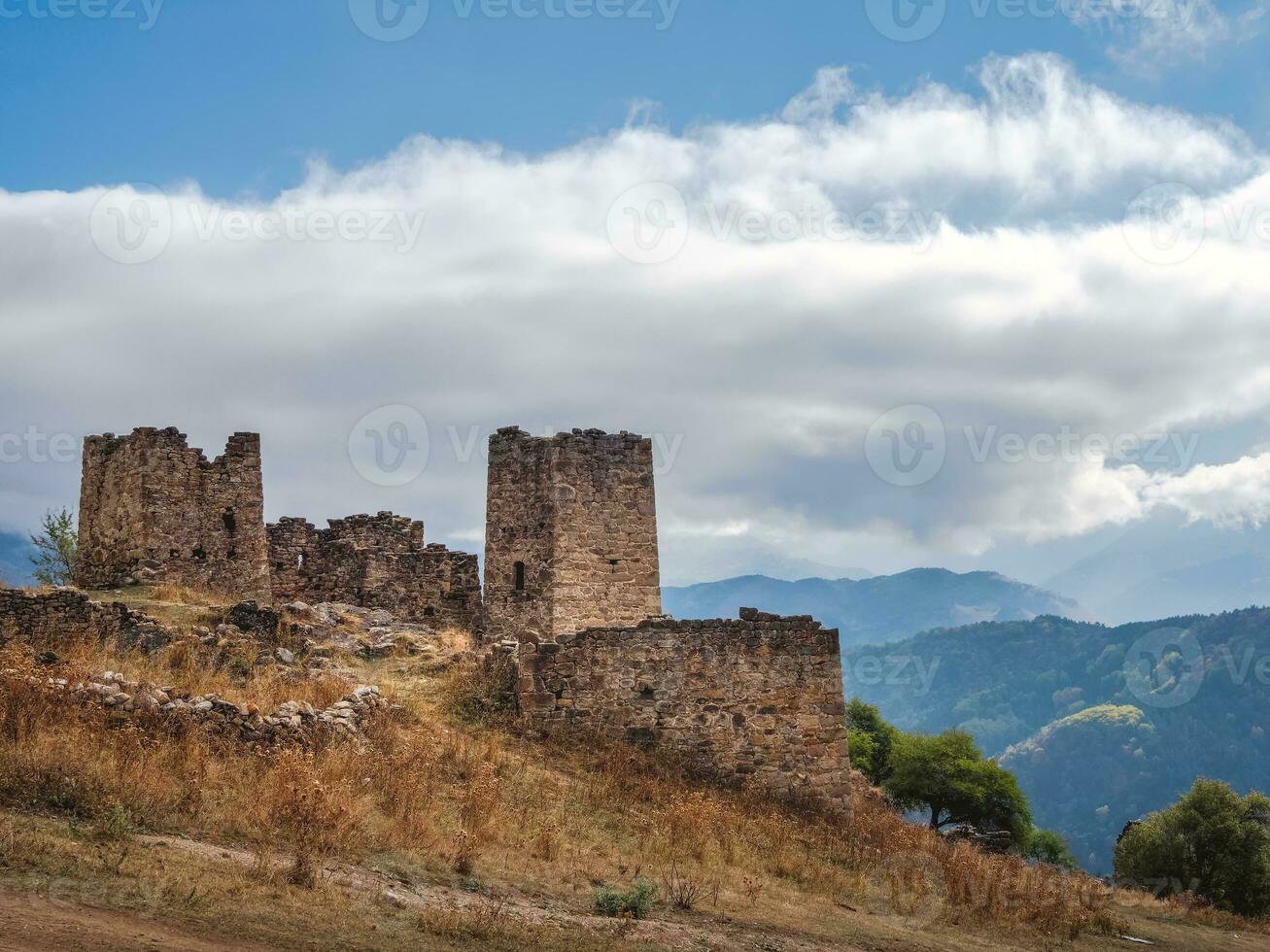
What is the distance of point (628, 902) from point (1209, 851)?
2923 centimetres

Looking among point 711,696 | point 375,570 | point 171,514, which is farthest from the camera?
point 375,570

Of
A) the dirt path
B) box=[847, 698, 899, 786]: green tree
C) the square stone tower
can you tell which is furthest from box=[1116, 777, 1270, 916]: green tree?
the dirt path

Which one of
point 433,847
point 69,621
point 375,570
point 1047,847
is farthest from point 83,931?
point 1047,847

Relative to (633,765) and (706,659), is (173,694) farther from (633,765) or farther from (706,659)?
(706,659)

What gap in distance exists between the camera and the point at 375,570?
29.1 meters

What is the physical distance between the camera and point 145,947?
833 cm

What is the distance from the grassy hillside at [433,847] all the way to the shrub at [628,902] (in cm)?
6

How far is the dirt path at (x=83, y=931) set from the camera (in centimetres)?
808

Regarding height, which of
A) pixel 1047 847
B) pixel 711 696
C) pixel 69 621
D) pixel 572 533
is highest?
pixel 572 533

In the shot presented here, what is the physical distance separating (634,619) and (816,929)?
45.1ft

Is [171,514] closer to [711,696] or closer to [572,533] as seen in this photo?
[572,533]

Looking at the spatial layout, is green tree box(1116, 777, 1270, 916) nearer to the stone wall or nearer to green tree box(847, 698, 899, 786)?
green tree box(847, 698, 899, 786)

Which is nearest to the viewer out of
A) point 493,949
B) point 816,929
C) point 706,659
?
point 493,949

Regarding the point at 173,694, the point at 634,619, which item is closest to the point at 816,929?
the point at 173,694
